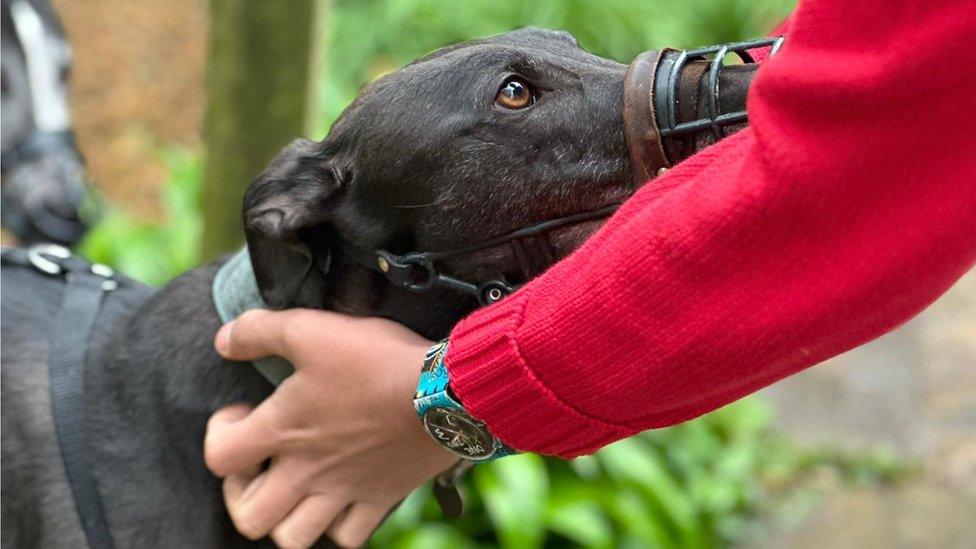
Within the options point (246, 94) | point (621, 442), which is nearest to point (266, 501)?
point (246, 94)

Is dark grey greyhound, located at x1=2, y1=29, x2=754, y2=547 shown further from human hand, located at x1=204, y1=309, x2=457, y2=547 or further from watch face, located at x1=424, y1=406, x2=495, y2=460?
watch face, located at x1=424, y1=406, x2=495, y2=460

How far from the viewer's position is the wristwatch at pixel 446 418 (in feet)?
6.36

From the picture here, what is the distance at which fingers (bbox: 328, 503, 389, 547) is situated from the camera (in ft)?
7.75

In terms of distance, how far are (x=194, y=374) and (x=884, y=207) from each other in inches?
59.2

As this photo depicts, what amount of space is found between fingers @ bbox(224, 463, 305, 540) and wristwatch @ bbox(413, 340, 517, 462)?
44 cm

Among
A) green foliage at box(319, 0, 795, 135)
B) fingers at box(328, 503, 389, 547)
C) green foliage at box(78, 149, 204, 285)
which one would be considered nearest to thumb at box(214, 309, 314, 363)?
fingers at box(328, 503, 389, 547)

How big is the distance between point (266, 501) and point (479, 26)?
5.17 metres

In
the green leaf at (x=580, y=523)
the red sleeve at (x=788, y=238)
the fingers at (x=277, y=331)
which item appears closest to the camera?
the red sleeve at (x=788, y=238)

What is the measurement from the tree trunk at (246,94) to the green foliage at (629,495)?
122cm

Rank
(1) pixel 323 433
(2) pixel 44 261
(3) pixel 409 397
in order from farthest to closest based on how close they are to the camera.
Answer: (2) pixel 44 261 < (1) pixel 323 433 < (3) pixel 409 397

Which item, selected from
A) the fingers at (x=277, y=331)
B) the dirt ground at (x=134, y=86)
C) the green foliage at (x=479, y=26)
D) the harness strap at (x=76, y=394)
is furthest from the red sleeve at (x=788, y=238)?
the dirt ground at (x=134, y=86)

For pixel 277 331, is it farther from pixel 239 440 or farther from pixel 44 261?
pixel 44 261

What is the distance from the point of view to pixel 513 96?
2.17 m

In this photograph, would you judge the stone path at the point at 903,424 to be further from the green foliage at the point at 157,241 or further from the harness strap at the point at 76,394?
the harness strap at the point at 76,394
